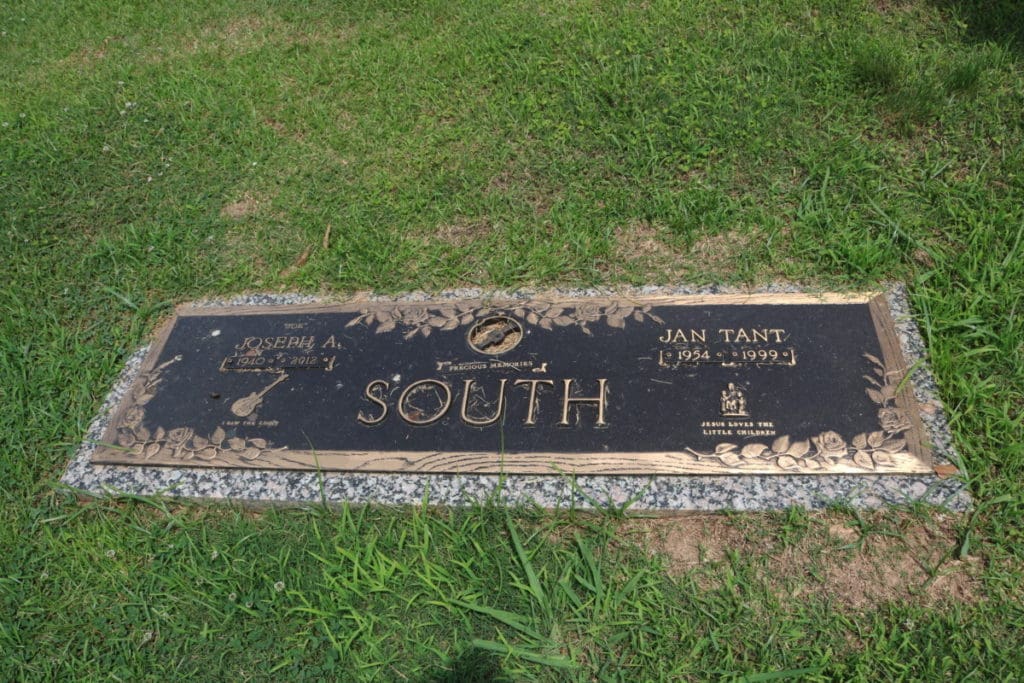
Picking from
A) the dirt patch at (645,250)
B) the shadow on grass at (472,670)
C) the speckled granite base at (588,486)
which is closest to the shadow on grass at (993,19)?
the speckled granite base at (588,486)

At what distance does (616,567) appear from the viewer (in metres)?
2.01

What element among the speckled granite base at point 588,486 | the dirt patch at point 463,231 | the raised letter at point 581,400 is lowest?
the speckled granite base at point 588,486

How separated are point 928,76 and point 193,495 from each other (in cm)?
343

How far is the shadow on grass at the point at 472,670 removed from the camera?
1.86m

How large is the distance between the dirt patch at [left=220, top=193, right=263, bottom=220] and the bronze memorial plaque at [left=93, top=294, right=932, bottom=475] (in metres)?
0.89

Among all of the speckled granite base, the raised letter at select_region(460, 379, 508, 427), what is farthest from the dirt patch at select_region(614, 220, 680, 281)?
the raised letter at select_region(460, 379, 508, 427)

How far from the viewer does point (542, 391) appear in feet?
7.58

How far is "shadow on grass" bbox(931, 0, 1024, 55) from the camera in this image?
10.5 feet

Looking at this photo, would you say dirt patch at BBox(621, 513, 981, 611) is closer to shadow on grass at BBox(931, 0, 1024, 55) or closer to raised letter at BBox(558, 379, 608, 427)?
raised letter at BBox(558, 379, 608, 427)

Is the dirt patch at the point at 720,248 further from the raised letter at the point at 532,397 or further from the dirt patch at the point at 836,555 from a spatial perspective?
the dirt patch at the point at 836,555

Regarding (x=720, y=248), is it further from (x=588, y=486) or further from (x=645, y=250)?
(x=588, y=486)

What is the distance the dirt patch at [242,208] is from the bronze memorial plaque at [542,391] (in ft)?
2.93

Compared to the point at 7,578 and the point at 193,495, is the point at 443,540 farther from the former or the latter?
the point at 7,578

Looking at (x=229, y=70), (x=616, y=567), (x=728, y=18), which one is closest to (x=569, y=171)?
(x=728, y=18)
